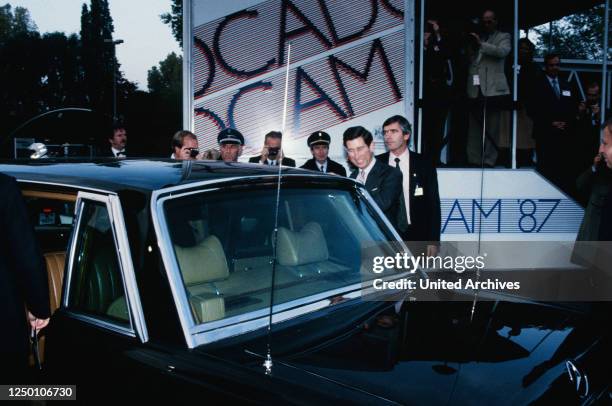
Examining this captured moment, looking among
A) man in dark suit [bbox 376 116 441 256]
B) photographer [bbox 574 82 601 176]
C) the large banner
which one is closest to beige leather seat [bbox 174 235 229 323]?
man in dark suit [bbox 376 116 441 256]

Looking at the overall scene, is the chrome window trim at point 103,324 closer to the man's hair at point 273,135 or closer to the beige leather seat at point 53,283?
the beige leather seat at point 53,283

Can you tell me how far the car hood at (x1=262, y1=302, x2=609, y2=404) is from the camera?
6.35 ft

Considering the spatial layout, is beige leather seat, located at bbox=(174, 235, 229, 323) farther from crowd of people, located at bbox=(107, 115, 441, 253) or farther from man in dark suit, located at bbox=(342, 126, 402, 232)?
man in dark suit, located at bbox=(342, 126, 402, 232)

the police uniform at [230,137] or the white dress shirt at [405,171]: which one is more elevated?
the police uniform at [230,137]

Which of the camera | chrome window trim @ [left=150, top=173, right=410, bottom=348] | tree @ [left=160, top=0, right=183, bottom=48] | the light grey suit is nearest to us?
chrome window trim @ [left=150, top=173, right=410, bottom=348]

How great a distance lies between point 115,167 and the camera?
2953 mm

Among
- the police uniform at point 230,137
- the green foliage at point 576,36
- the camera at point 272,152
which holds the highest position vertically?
the green foliage at point 576,36

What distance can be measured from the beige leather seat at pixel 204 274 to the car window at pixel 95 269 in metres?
0.34

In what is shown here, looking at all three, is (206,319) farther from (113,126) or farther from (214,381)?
(113,126)

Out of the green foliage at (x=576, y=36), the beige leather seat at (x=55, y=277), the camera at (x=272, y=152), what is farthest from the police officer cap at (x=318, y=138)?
the green foliage at (x=576, y=36)

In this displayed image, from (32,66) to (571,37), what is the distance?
56.6m

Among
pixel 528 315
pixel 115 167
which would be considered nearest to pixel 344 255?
pixel 528 315

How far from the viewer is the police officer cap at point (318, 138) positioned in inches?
232

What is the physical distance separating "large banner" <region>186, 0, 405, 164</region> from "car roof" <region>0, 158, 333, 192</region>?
115 inches
